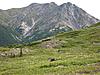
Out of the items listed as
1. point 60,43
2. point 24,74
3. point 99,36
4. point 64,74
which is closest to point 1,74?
point 24,74

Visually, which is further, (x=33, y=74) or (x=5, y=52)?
(x=5, y=52)

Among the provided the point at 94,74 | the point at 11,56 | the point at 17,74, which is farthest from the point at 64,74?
the point at 11,56

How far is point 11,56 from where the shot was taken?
328ft

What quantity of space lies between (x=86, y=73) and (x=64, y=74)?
2.90 m

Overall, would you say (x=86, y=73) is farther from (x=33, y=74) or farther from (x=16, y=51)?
(x=16, y=51)

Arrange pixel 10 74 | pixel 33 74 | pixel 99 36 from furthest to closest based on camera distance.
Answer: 1. pixel 99 36
2. pixel 10 74
3. pixel 33 74

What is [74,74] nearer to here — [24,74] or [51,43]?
[24,74]

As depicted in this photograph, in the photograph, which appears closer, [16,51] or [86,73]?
[86,73]

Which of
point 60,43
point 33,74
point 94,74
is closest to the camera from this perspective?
point 94,74

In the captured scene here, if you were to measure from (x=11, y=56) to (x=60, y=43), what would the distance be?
214 feet

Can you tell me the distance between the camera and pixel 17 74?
47781 millimetres

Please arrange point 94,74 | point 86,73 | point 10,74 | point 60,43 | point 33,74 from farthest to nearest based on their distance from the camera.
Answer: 1. point 60,43
2. point 10,74
3. point 33,74
4. point 86,73
5. point 94,74

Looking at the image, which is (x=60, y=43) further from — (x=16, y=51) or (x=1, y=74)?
(x=1, y=74)

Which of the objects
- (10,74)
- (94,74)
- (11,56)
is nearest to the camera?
(94,74)
